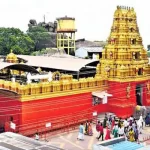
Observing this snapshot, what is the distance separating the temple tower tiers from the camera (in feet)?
78.8

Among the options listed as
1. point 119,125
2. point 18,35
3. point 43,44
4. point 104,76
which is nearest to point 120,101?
point 104,76

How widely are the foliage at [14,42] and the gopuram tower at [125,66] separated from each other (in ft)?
89.4

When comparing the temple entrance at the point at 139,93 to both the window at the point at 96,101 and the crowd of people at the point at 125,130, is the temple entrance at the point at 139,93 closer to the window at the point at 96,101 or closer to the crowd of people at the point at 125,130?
the window at the point at 96,101

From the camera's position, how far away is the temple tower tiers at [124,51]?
24.0m

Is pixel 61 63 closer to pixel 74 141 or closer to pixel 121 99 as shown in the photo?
pixel 121 99

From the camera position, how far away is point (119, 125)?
1981 cm

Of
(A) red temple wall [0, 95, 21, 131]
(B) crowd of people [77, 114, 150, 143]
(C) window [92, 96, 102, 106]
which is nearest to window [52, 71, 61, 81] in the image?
(C) window [92, 96, 102, 106]

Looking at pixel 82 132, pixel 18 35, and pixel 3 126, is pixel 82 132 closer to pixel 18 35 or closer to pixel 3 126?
pixel 3 126

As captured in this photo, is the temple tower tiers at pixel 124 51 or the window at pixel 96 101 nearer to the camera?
the window at pixel 96 101

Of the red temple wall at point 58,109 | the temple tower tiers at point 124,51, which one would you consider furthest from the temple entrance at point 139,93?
the red temple wall at point 58,109

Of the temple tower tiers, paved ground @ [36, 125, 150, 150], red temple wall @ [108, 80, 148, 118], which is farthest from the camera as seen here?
the temple tower tiers

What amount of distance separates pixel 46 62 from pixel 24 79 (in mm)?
7395

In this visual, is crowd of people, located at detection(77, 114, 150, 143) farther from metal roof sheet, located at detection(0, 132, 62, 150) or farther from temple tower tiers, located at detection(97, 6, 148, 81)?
metal roof sheet, located at detection(0, 132, 62, 150)

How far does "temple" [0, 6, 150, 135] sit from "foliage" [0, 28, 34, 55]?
24.8m
